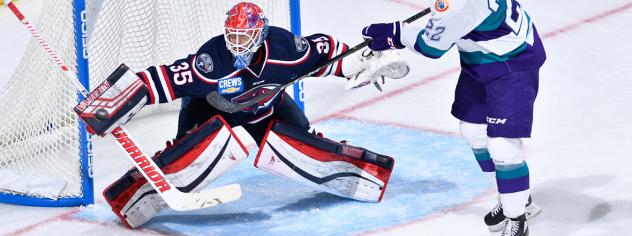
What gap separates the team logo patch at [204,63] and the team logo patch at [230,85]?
2.8 inches

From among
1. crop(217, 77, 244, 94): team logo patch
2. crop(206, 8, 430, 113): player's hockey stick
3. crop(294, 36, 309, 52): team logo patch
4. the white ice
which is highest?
crop(294, 36, 309, 52): team logo patch

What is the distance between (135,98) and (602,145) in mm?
1980

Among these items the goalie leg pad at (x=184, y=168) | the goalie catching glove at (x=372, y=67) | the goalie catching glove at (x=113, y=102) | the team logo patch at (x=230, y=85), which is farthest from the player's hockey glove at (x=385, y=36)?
the goalie catching glove at (x=113, y=102)

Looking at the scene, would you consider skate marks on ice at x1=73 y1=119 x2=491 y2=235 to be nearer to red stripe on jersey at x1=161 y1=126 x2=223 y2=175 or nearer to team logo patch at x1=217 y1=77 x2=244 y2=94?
red stripe on jersey at x1=161 y1=126 x2=223 y2=175

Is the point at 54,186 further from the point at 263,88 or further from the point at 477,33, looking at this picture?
the point at 477,33

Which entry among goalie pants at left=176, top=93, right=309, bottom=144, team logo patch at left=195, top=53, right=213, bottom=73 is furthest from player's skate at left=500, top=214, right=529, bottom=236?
team logo patch at left=195, top=53, right=213, bottom=73

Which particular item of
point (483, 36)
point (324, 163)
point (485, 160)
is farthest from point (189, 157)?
point (483, 36)

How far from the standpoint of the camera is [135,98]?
5242 millimetres

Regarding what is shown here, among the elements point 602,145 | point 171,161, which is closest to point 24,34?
point 171,161

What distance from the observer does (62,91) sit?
5.87 meters

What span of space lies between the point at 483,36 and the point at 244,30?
839mm

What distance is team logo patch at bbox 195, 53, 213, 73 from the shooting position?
529cm

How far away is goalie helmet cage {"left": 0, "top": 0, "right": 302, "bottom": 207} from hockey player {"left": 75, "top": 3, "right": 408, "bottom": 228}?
1.03ft

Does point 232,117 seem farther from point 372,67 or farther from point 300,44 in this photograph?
point 372,67
